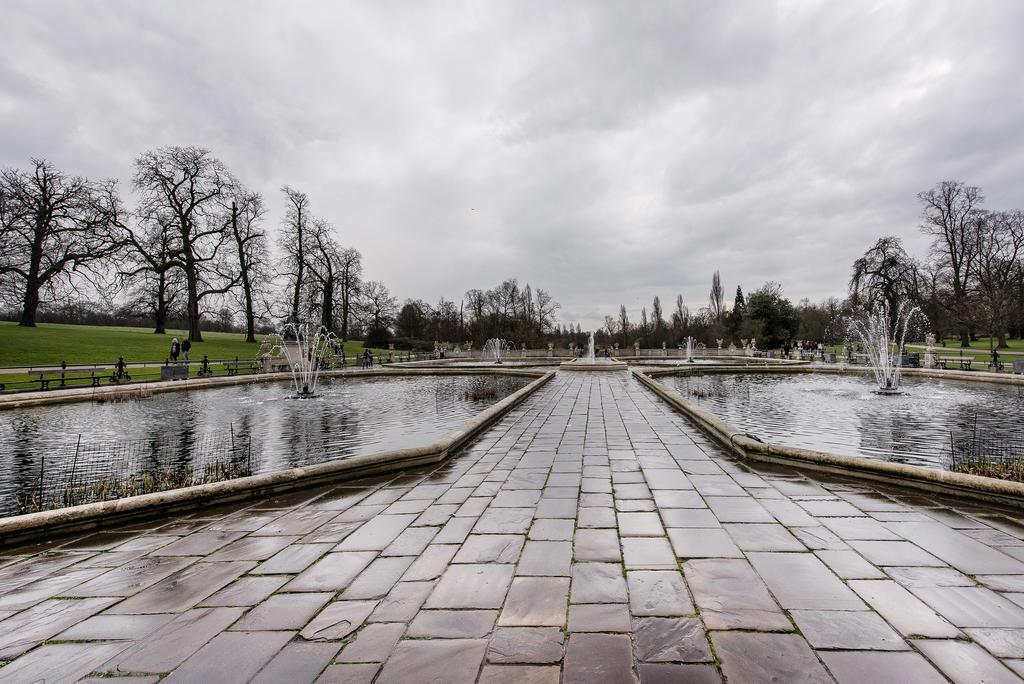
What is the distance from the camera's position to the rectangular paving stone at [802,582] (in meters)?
2.57

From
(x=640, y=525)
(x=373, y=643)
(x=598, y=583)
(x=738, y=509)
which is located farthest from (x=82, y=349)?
(x=738, y=509)

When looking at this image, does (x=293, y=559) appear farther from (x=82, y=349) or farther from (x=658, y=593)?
(x=82, y=349)

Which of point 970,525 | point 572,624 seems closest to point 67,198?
point 572,624

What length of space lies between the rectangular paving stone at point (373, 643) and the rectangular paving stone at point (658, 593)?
1321 mm

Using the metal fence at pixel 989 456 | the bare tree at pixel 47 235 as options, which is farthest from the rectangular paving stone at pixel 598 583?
the bare tree at pixel 47 235

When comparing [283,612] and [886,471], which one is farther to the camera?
[886,471]

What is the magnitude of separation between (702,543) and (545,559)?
125 cm

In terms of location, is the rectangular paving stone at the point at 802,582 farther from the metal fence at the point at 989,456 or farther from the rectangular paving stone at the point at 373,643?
the metal fence at the point at 989,456

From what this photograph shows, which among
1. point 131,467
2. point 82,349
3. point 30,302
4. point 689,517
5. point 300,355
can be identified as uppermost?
point 30,302

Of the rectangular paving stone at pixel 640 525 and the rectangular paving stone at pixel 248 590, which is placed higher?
the rectangular paving stone at pixel 640 525

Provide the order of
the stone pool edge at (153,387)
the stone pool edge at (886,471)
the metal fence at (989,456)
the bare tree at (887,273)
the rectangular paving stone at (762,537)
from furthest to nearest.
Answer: the bare tree at (887,273), the stone pool edge at (153,387), the metal fence at (989,456), the stone pool edge at (886,471), the rectangular paving stone at (762,537)

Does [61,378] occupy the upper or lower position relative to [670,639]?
upper

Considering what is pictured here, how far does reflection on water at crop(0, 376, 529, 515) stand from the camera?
7363 millimetres

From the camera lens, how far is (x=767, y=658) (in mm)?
2100
